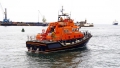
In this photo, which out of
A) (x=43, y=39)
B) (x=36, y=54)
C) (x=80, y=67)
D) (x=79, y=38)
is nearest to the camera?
(x=80, y=67)

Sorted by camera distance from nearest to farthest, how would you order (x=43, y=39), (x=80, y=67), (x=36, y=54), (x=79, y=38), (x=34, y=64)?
(x=80, y=67) < (x=34, y=64) < (x=36, y=54) < (x=43, y=39) < (x=79, y=38)

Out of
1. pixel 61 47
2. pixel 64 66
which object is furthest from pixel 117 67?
pixel 61 47

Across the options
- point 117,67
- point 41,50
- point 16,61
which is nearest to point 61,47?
point 41,50

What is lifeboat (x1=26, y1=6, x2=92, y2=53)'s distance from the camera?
115ft

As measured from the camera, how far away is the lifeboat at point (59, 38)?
3494cm

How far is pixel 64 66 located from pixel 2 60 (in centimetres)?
892

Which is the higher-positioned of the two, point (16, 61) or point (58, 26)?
point (58, 26)

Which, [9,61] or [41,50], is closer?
[9,61]

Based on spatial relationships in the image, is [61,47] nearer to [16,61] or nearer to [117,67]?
[16,61]

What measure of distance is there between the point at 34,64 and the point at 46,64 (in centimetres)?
142

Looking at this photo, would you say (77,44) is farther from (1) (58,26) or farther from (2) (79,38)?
(1) (58,26)

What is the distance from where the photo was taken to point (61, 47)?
36.2 metres

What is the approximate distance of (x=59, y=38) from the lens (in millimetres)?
37438

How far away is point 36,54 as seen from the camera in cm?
3459
